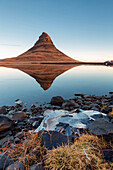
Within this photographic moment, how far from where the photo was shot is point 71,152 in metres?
3.14

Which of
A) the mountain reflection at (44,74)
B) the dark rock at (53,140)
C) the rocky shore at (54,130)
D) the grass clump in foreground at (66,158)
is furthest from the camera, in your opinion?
the mountain reflection at (44,74)

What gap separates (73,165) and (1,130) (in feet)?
14.6

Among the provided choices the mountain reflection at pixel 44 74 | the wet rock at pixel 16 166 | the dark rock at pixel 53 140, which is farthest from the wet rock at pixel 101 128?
the mountain reflection at pixel 44 74

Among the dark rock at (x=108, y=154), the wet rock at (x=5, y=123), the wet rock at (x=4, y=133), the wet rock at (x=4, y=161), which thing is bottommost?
the wet rock at (x=4, y=133)

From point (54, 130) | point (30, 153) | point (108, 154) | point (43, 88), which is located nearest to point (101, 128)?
point (108, 154)

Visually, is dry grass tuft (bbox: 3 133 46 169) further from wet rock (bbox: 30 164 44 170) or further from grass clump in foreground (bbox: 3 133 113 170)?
wet rock (bbox: 30 164 44 170)

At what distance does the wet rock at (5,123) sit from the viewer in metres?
6.08

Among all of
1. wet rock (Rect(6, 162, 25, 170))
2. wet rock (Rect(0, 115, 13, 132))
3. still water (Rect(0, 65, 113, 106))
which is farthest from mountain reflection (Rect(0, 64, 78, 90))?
wet rock (Rect(6, 162, 25, 170))

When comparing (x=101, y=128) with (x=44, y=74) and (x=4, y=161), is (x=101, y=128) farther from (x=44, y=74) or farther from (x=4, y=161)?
(x=44, y=74)

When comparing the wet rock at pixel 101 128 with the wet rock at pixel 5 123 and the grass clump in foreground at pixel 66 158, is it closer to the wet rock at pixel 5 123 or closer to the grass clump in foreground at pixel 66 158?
the grass clump in foreground at pixel 66 158

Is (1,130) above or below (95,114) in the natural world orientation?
below

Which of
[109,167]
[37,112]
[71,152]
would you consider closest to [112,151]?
[109,167]

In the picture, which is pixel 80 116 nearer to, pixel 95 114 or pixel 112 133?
pixel 95 114

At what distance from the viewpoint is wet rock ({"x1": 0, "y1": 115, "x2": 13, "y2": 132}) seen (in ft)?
19.9
